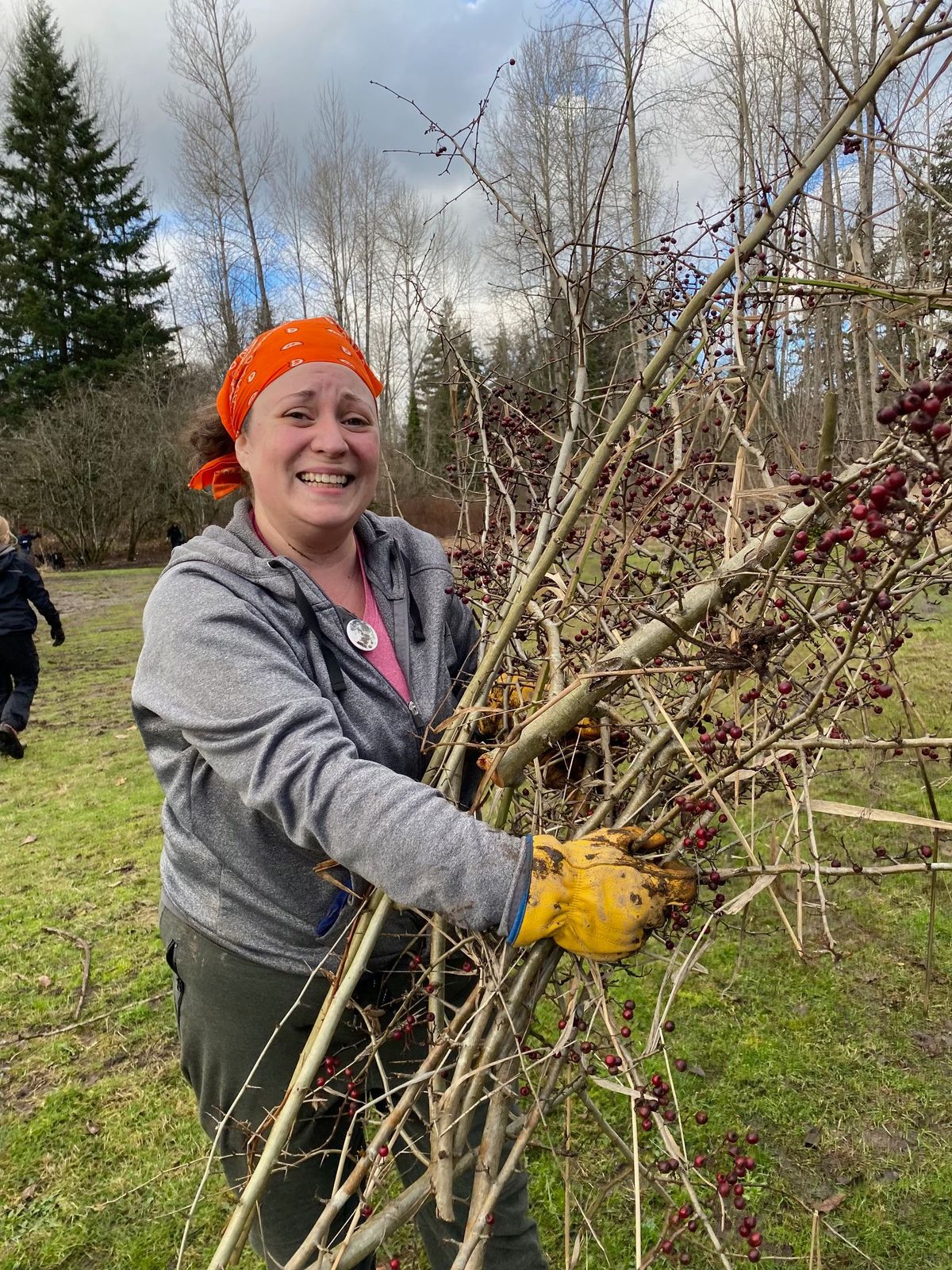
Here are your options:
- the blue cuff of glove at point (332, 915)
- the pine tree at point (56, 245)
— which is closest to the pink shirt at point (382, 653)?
the blue cuff of glove at point (332, 915)

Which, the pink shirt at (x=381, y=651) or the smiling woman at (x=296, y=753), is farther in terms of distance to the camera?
the pink shirt at (x=381, y=651)

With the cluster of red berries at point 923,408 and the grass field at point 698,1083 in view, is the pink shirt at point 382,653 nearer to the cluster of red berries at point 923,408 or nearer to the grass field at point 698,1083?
the grass field at point 698,1083

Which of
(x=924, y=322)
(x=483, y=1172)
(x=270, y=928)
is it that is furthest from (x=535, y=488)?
(x=483, y=1172)

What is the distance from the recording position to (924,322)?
1.62 m

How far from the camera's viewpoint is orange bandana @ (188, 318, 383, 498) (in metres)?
1.74

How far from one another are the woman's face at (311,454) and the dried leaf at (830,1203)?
2.52 m

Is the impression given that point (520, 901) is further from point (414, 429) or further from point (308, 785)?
point (414, 429)

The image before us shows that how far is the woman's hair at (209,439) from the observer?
1.92 meters

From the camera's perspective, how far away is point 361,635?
5.56 ft

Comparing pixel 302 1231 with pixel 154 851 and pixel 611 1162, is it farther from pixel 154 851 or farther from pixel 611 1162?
pixel 154 851

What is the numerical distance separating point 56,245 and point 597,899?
3352 centimetres

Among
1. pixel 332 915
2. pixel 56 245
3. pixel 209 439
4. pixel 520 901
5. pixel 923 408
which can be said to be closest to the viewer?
pixel 923 408

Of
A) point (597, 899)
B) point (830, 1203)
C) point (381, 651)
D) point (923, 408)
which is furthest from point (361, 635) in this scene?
point (830, 1203)

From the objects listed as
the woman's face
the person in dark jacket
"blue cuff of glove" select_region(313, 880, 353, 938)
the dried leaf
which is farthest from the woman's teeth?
the person in dark jacket
